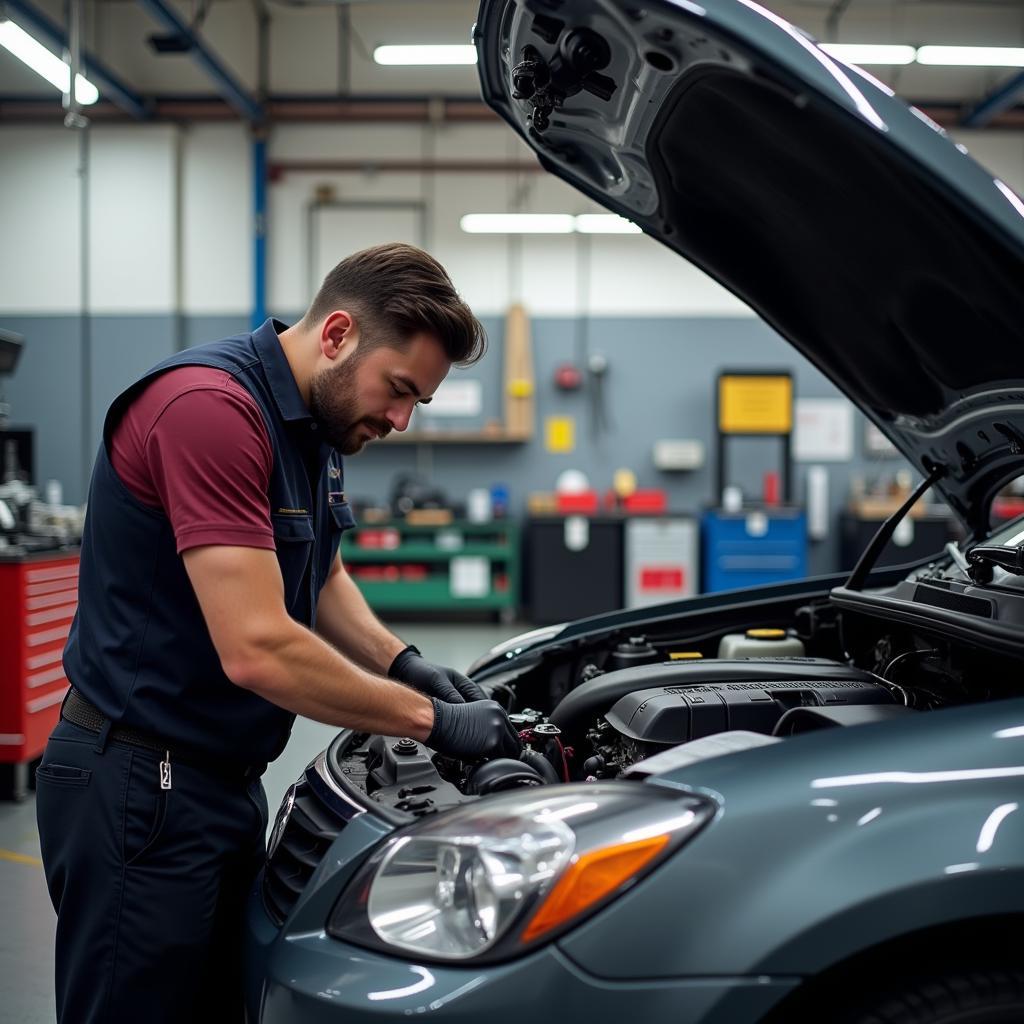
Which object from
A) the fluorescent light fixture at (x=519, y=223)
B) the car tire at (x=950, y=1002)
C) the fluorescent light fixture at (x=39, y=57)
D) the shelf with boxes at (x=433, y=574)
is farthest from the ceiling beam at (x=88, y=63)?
the car tire at (x=950, y=1002)

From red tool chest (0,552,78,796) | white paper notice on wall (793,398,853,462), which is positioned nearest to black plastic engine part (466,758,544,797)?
red tool chest (0,552,78,796)

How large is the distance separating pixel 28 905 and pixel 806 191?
2.26 m

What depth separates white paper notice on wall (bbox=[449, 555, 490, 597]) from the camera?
6.47 metres

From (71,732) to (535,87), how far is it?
101 centimetres

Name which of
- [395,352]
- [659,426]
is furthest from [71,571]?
[659,426]

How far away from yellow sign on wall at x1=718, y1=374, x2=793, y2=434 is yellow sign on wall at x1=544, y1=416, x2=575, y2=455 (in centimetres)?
113

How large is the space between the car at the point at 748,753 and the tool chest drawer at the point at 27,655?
1955 millimetres

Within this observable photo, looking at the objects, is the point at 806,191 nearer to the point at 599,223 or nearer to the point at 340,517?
the point at 340,517

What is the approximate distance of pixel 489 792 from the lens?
3.49ft

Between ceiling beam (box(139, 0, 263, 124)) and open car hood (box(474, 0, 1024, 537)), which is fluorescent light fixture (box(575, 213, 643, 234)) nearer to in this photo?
ceiling beam (box(139, 0, 263, 124))

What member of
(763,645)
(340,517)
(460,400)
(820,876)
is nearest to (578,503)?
(460,400)

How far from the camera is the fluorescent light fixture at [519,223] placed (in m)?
6.64

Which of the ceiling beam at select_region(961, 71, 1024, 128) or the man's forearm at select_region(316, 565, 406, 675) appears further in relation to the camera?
the ceiling beam at select_region(961, 71, 1024, 128)

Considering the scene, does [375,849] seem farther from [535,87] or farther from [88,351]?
[88,351]
